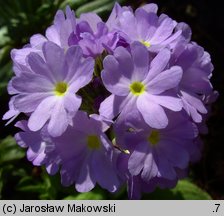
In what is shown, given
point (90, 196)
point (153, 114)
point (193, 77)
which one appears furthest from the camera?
point (90, 196)

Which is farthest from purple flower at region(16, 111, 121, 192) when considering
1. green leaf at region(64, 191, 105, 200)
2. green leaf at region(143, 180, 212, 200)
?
green leaf at region(143, 180, 212, 200)

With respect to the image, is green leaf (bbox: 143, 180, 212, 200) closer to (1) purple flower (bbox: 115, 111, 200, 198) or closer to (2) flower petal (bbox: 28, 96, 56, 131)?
(1) purple flower (bbox: 115, 111, 200, 198)

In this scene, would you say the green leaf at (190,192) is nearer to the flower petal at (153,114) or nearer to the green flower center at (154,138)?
the green flower center at (154,138)

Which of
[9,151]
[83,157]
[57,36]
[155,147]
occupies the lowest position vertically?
[9,151]

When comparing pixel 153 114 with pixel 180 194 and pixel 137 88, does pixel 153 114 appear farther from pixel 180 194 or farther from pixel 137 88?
pixel 180 194

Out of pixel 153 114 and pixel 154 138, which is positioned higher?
pixel 153 114

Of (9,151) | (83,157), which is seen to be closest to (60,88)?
(83,157)

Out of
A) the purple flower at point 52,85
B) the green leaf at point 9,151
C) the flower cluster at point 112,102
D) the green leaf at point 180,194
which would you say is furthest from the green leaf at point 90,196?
the purple flower at point 52,85
